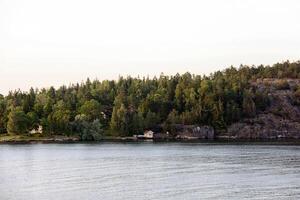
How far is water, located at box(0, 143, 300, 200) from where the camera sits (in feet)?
269

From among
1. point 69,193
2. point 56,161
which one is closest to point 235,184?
point 69,193

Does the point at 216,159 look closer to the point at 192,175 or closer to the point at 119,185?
the point at 192,175

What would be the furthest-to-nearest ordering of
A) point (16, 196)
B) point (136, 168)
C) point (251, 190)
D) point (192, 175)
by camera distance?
point (136, 168) → point (192, 175) → point (251, 190) → point (16, 196)

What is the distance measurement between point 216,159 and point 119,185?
52835mm

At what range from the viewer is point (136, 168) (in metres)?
120

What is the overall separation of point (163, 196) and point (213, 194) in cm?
728

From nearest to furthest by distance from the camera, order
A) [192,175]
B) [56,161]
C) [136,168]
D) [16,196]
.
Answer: [16,196]
[192,175]
[136,168]
[56,161]

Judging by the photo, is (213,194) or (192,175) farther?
(192,175)

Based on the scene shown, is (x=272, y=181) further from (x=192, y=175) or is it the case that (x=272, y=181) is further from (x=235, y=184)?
(x=192, y=175)

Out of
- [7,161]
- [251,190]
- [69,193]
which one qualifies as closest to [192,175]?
[251,190]

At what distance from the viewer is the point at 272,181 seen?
95.1m

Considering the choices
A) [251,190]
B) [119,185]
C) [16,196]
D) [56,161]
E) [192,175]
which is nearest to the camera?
[16,196]

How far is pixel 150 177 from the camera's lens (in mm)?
102125

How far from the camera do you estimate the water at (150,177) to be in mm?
81938
